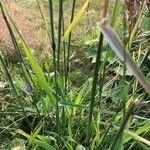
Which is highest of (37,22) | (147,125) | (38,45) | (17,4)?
(17,4)

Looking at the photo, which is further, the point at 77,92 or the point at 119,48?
the point at 77,92

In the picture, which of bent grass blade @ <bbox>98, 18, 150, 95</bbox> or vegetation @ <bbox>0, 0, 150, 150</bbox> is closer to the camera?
bent grass blade @ <bbox>98, 18, 150, 95</bbox>

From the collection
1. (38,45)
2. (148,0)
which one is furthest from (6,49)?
(148,0)

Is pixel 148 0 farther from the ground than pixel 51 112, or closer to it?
farther from the ground

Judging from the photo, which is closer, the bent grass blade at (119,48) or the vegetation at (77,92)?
the bent grass blade at (119,48)

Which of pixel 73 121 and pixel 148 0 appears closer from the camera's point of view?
pixel 148 0

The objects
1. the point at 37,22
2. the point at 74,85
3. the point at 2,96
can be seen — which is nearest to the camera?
the point at 2,96

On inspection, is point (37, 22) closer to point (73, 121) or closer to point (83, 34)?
point (83, 34)

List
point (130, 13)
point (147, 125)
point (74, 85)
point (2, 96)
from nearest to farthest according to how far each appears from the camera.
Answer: point (130, 13) → point (147, 125) → point (2, 96) → point (74, 85)
